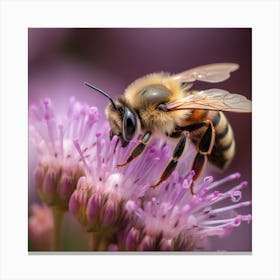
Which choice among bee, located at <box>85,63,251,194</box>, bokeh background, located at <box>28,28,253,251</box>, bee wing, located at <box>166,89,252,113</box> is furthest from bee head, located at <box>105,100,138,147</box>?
bokeh background, located at <box>28,28,253,251</box>

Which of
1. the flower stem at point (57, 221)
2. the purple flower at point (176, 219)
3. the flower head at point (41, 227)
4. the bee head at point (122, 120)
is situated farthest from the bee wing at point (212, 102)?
the flower head at point (41, 227)

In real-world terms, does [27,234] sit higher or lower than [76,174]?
lower

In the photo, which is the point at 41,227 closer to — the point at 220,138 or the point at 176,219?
the point at 176,219

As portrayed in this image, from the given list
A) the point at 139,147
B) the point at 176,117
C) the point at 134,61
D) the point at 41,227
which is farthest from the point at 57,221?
the point at 134,61

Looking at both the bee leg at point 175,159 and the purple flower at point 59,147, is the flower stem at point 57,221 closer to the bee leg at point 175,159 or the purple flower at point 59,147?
the purple flower at point 59,147
